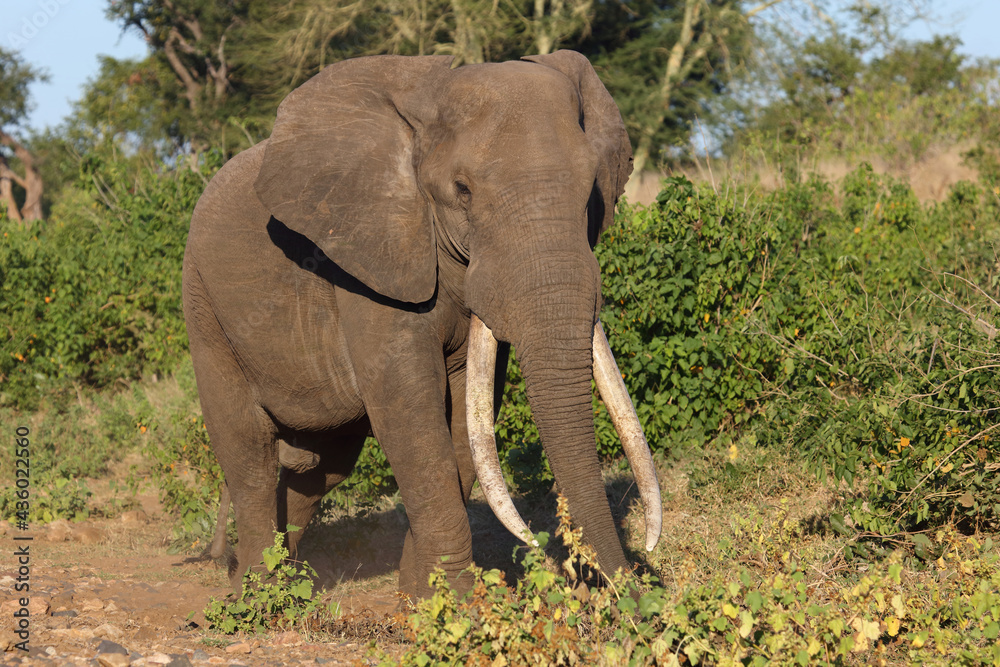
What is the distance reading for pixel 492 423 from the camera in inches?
170

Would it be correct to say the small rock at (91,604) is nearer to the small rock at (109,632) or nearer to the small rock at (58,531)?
the small rock at (109,632)

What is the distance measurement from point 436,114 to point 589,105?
848 millimetres

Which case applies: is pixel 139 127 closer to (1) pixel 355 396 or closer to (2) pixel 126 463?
(2) pixel 126 463

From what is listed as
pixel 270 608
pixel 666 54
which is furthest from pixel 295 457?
pixel 666 54

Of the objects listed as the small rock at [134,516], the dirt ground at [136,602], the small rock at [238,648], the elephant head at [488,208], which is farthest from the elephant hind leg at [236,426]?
the small rock at [134,516]

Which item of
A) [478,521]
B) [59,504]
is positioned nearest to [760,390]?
[478,521]

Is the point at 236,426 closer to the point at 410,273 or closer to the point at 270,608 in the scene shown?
the point at 270,608

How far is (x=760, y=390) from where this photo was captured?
7426 millimetres

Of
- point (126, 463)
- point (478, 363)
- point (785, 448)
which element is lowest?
point (126, 463)

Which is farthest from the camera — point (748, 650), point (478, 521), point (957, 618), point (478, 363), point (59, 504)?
point (59, 504)

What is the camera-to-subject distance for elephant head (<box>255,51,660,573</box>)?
12.9 feet

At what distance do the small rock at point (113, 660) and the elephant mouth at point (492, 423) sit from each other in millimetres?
1472

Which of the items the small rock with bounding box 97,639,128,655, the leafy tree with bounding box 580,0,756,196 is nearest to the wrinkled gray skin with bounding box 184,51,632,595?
the small rock with bounding box 97,639,128,655

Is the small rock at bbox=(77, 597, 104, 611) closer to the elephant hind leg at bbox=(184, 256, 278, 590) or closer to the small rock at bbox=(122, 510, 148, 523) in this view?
the elephant hind leg at bbox=(184, 256, 278, 590)
